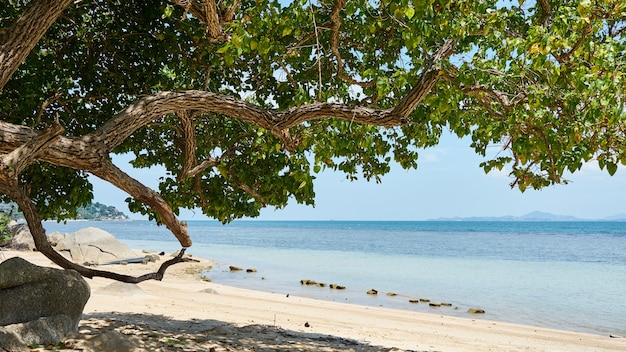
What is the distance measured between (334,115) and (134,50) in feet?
14.3

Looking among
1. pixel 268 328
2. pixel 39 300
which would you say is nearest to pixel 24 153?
pixel 39 300

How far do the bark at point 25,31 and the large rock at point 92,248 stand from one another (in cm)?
2430

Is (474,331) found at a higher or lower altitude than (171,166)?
lower

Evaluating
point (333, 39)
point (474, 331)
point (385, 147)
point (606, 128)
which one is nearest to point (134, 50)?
point (333, 39)

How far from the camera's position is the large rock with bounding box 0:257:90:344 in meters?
7.30

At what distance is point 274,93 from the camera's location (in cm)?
945

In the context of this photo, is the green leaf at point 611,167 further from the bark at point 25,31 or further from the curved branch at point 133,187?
the bark at point 25,31

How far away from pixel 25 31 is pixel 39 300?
12.1 feet

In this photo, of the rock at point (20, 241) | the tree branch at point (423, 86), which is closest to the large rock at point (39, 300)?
the tree branch at point (423, 86)

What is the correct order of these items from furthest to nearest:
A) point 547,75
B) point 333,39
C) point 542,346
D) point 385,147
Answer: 1. point 542,346
2. point 385,147
3. point 333,39
4. point 547,75

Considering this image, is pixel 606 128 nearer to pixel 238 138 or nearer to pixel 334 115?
pixel 334 115

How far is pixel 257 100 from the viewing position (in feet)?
32.1

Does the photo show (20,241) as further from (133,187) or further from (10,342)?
(133,187)

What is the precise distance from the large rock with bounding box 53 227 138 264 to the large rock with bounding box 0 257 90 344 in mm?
21870
